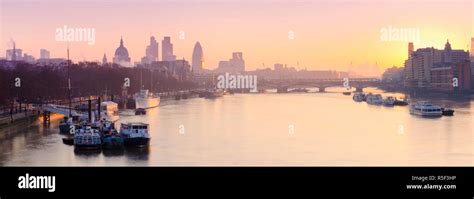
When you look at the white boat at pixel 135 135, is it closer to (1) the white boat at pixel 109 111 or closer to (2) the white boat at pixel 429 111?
(1) the white boat at pixel 109 111

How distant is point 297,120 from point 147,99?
14.9 metres

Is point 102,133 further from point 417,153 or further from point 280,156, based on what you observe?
point 417,153

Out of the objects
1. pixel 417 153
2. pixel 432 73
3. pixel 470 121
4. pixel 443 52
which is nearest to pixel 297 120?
pixel 470 121

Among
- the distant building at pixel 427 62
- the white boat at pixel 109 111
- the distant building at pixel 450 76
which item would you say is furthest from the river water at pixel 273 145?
the distant building at pixel 427 62

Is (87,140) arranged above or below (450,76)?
below

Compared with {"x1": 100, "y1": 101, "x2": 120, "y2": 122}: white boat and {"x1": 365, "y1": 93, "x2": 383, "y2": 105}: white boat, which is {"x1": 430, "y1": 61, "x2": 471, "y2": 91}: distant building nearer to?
{"x1": 365, "y1": 93, "x2": 383, "y2": 105}: white boat

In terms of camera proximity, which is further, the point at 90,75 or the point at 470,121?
the point at 90,75

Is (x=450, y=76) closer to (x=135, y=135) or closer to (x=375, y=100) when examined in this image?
(x=375, y=100)

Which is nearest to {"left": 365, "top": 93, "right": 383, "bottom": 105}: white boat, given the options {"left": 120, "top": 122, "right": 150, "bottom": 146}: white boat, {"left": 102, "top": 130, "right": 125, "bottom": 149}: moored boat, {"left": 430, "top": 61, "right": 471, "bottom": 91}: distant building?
{"left": 430, "top": 61, "right": 471, "bottom": 91}: distant building

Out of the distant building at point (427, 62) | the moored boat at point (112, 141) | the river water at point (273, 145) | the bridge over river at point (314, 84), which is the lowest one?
the river water at point (273, 145)

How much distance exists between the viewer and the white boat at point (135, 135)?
65.0ft

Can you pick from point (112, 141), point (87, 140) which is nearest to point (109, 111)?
point (112, 141)

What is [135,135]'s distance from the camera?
19.9 metres

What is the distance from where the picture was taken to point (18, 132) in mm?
24047
